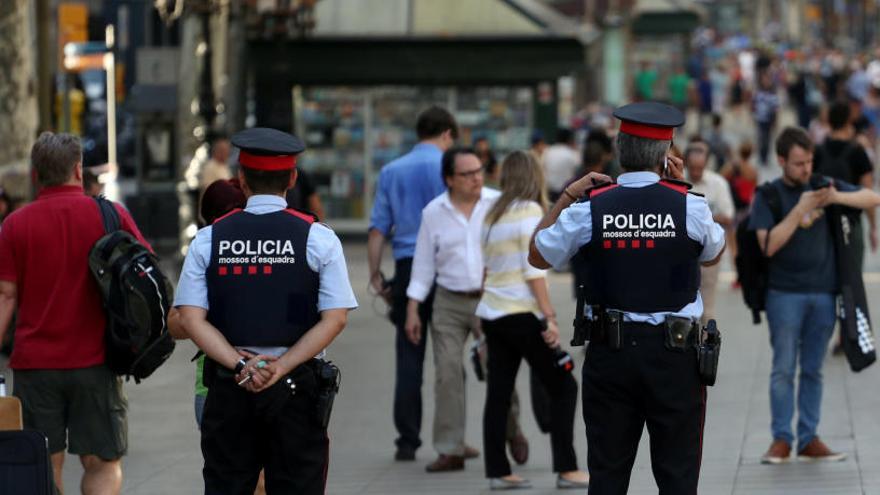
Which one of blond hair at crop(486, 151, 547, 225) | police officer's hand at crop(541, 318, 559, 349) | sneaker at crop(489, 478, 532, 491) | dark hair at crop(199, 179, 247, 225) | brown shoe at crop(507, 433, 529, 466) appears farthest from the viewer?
brown shoe at crop(507, 433, 529, 466)

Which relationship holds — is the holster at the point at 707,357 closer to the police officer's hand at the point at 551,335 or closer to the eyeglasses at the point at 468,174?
the police officer's hand at the point at 551,335

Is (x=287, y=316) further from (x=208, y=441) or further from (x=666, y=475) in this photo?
(x=666, y=475)

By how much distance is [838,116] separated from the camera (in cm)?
1430

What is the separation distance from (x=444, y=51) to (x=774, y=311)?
1543 cm

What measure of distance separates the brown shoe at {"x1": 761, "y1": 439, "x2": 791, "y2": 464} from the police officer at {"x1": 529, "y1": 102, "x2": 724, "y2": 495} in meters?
3.34

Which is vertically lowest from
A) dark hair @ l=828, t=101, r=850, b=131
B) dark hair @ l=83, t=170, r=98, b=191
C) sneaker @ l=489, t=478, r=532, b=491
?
sneaker @ l=489, t=478, r=532, b=491

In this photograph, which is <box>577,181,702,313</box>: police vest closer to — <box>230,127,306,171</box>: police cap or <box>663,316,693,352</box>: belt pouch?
<box>663,316,693,352</box>: belt pouch

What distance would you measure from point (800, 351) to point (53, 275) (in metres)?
4.22

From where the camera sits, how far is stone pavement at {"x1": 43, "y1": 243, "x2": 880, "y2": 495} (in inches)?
387

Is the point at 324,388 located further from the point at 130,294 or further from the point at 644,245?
the point at 130,294

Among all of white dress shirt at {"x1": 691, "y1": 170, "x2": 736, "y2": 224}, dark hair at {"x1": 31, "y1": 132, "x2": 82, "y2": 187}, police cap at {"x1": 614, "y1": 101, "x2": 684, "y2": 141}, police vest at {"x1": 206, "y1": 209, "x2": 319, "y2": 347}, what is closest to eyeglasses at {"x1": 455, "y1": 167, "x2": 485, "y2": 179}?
dark hair at {"x1": 31, "y1": 132, "x2": 82, "y2": 187}

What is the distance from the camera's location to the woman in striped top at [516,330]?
9617 mm

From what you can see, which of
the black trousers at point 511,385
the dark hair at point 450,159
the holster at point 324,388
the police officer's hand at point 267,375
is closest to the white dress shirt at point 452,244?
the dark hair at point 450,159

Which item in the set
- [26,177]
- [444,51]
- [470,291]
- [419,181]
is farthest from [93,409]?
[444,51]
